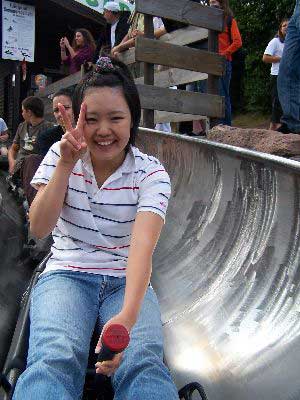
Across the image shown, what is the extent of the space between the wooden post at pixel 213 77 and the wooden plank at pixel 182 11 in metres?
0.17

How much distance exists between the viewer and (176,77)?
7117 mm

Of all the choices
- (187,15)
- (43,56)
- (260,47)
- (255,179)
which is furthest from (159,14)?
(260,47)

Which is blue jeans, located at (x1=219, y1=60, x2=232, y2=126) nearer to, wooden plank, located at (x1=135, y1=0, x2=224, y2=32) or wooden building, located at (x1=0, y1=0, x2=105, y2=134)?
wooden plank, located at (x1=135, y1=0, x2=224, y2=32)

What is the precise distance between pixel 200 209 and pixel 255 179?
0.91 m

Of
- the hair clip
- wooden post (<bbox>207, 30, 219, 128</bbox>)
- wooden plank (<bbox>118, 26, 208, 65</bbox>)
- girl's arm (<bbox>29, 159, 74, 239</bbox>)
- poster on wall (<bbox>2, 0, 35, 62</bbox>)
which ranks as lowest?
girl's arm (<bbox>29, 159, 74, 239</bbox>)

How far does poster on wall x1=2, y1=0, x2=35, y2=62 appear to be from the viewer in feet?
39.2

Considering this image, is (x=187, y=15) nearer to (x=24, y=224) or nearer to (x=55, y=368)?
(x=24, y=224)

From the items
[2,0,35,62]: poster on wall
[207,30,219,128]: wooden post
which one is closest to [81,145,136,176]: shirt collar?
[207,30,219,128]: wooden post

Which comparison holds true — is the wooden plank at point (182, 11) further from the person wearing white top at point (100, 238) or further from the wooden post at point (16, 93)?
the wooden post at point (16, 93)

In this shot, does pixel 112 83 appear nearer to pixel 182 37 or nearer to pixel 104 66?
pixel 104 66

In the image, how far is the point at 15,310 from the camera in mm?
3139

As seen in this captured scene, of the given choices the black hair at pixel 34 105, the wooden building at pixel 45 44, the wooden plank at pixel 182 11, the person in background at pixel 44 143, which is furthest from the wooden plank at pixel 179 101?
the wooden building at pixel 45 44

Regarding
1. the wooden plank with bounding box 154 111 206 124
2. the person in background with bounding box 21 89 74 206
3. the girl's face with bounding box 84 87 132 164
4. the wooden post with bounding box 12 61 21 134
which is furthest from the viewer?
the wooden post with bounding box 12 61 21 134

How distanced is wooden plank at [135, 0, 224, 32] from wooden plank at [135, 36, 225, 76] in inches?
12.2
